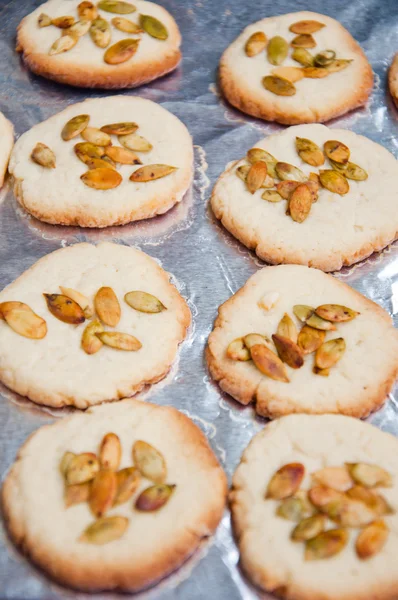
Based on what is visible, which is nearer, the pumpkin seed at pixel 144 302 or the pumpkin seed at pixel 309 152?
the pumpkin seed at pixel 144 302

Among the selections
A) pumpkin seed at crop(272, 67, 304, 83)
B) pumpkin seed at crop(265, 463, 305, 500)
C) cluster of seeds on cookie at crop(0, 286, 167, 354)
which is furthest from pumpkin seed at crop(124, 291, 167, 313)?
pumpkin seed at crop(272, 67, 304, 83)

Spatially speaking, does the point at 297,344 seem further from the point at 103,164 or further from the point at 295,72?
the point at 295,72

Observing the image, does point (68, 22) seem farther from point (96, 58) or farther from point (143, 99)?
A: point (143, 99)

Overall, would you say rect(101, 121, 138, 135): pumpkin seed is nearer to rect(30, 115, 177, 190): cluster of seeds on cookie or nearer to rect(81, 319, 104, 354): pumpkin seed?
rect(30, 115, 177, 190): cluster of seeds on cookie

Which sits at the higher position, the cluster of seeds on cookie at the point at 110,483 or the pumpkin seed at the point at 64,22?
the pumpkin seed at the point at 64,22

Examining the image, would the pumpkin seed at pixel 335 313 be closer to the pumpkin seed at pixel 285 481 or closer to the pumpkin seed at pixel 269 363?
the pumpkin seed at pixel 269 363

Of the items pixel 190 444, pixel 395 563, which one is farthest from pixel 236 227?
pixel 395 563

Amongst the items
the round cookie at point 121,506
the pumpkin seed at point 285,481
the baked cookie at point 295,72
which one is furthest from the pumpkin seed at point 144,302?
the baked cookie at point 295,72
